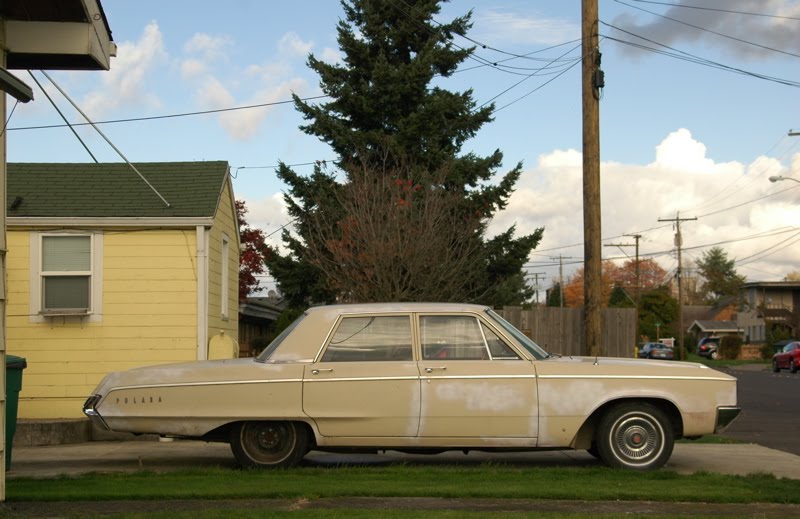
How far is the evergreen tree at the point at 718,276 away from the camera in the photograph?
125 metres

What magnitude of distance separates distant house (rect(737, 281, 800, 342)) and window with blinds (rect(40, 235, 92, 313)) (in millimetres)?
71294

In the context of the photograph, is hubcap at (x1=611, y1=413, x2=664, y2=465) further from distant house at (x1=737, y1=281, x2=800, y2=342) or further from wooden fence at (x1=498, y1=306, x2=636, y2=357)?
distant house at (x1=737, y1=281, x2=800, y2=342)

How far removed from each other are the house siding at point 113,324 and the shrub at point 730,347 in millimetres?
58995

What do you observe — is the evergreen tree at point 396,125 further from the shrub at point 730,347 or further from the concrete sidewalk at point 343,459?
the shrub at point 730,347

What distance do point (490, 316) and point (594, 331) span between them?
5501 millimetres

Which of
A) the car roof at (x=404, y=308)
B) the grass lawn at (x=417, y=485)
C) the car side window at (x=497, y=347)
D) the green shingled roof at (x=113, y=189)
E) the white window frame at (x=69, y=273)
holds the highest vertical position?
the green shingled roof at (x=113, y=189)

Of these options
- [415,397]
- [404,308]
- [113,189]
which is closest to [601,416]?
[415,397]

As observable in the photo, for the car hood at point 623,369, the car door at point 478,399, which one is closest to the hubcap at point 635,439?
the car hood at point 623,369

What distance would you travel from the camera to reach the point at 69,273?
49.1ft

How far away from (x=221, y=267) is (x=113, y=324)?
2386mm

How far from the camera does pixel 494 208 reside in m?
26.2

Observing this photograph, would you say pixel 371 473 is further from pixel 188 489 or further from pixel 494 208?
pixel 494 208

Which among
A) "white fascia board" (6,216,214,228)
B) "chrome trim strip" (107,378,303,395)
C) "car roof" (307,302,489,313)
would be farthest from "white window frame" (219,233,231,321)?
"car roof" (307,302,489,313)

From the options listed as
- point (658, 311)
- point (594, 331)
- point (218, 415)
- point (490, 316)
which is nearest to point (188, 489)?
point (218, 415)
